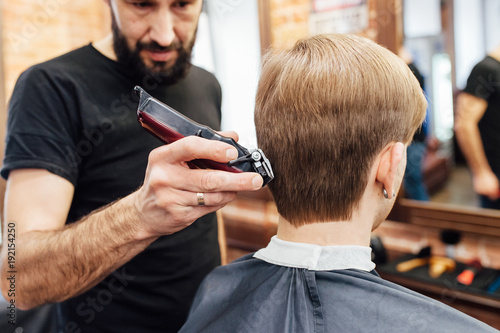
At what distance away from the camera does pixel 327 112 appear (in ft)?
3.12

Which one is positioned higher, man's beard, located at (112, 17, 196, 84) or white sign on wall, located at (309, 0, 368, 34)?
white sign on wall, located at (309, 0, 368, 34)

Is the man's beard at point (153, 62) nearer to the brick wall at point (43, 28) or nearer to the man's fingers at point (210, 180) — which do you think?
the man's fingers at point (210, 180)

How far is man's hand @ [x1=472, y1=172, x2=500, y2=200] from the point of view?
1.85 m

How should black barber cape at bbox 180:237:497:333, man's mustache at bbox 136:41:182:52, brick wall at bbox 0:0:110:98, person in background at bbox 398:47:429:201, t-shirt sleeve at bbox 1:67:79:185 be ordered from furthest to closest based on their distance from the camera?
1. brick wall at bbox 0:0:110:98
2. person in background at bbox 398:47:429:201
3. man's mustache at bbox 136:41:182:52
4. t-shirt sleeve at bbox 1:67:79:185
5. black barber cape at bbox 180:237:497:333

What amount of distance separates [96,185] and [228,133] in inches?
23.3

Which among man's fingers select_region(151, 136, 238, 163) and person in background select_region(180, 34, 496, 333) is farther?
person in background select_region(180, 34, 496, 333)

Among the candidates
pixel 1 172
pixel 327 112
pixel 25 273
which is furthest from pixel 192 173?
pixel 1 172

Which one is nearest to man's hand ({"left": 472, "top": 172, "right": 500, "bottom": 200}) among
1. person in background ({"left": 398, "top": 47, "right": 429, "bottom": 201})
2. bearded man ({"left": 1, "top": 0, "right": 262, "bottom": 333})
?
person in background ({"left": 398, "top": 47, "right": 429, "bottom": 201})

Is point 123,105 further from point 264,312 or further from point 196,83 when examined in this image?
point 264,312

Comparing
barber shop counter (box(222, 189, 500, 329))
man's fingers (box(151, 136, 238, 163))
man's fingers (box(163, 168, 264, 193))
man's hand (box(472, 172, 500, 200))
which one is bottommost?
barber shop counter (box(222, 189, 500, 329))

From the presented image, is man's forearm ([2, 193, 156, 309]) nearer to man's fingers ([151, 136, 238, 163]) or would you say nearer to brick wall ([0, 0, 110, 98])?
man's fingers ([151, 136, 238, 163])

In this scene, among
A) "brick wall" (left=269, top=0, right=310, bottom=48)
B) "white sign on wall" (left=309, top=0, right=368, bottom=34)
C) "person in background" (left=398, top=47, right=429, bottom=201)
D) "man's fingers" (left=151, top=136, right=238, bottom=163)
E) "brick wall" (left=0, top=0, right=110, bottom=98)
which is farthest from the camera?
"brick wall" (left=0, top=0, right=110, bottom=98)

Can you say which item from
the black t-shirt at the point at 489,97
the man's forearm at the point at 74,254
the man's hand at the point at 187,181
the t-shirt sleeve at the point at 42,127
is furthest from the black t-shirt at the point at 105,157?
the black t-shirt at the point at 489,97

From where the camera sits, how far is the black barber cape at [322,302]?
2.92 feet
